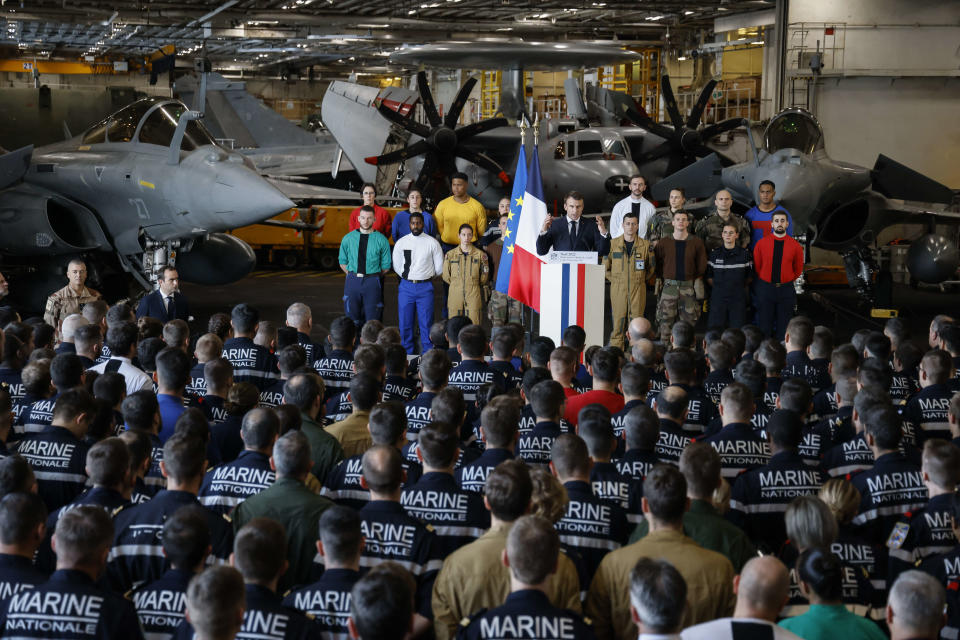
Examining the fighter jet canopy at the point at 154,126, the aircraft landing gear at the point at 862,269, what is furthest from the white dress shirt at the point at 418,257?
the aircraft landing gear at the point at 862,269

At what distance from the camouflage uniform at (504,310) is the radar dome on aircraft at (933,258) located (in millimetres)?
7381

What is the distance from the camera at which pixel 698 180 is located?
16.6 meters

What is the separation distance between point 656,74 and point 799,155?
25442mm

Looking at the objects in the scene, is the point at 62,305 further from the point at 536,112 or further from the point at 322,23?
the point at 322,23

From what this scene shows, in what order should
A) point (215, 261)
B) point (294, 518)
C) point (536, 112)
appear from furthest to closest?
1. point (536, 112)
2. point (215, 261)
3. point (294, 518)

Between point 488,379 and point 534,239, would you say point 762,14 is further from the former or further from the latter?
point 488,379

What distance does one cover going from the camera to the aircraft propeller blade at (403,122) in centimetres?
1900

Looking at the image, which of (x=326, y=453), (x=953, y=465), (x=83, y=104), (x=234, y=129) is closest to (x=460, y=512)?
(x=326, y=453)

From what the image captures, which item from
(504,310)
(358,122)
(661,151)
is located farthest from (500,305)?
(358,122)

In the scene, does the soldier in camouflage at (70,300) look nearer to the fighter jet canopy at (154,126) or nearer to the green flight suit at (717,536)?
the fighter jet canopy at (154,126)

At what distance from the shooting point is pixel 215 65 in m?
45.7

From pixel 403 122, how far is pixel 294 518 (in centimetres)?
1555

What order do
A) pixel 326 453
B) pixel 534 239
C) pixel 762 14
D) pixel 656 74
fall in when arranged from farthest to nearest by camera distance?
pixel 656 74, pixel 762 14, pixel 534 239, pixel 326 453

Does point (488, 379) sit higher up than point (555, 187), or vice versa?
point (555, 187)
